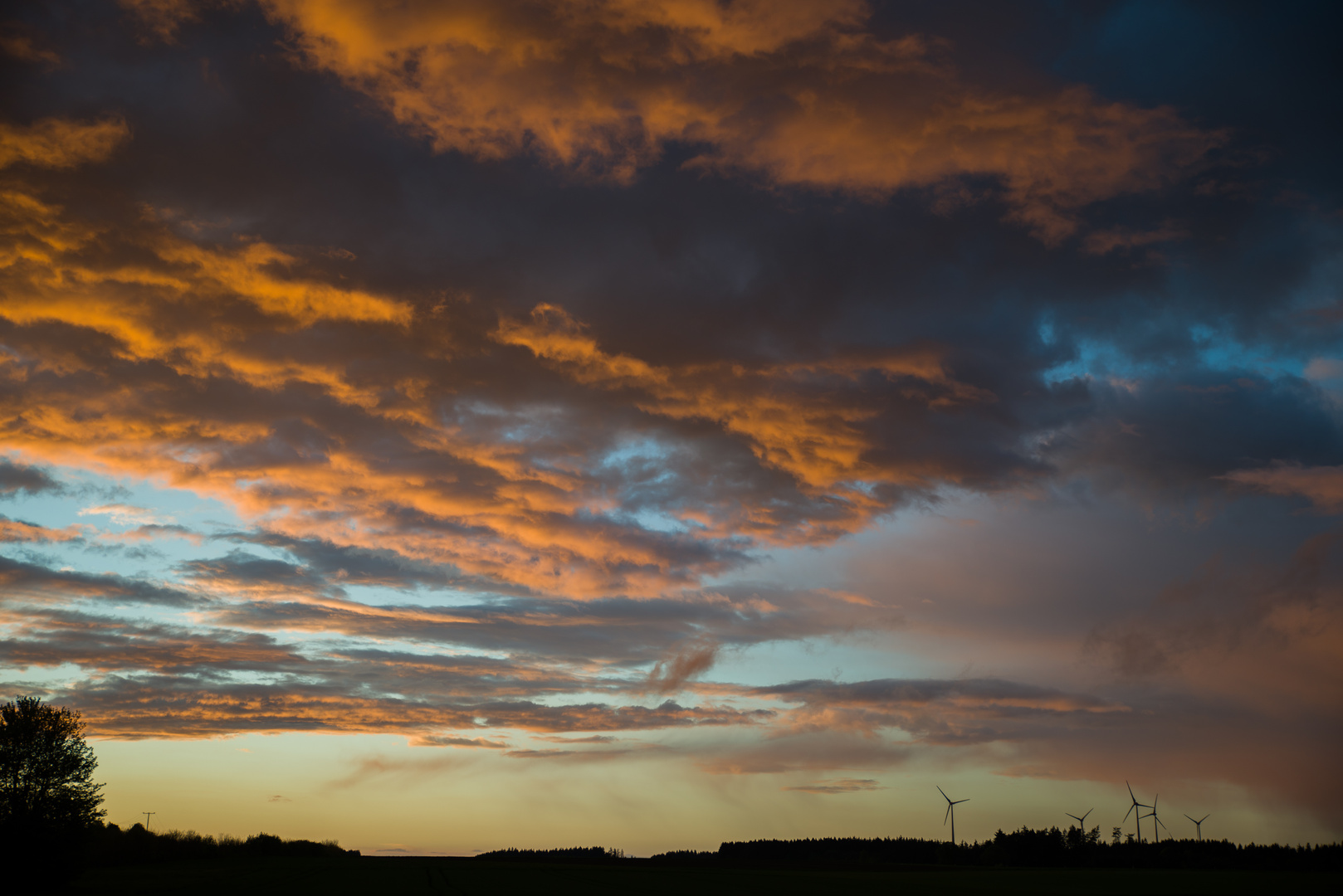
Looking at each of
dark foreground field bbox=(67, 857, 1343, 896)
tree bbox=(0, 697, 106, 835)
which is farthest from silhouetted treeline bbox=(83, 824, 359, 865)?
tree bbox=(0, 697, 106, 835)

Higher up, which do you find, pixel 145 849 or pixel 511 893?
pixel 511 893

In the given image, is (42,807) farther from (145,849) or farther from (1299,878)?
(1299,878)

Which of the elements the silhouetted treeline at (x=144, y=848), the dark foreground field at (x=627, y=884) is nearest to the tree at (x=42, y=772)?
the dark foreground field at (x=627, y=884)

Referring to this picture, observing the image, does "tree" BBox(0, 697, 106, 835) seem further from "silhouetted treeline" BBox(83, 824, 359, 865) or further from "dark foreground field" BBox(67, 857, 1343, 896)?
"silhouetted treeline" BBox(83, 824, 359, 865)

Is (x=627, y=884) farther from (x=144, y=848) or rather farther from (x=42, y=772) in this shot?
(x=144, y=848)

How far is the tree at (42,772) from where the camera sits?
329 ft

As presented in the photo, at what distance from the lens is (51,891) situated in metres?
90.9

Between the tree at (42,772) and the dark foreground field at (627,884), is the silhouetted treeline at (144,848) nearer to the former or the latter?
the dark foreground field at (627,884)

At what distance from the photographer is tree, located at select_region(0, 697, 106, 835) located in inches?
3947

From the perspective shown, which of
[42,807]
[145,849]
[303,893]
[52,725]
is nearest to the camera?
[303,893]

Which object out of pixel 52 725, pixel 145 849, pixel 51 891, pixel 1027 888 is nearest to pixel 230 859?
pixel 145 849

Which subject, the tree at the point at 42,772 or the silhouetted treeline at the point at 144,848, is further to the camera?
the silhouetted treeline at the point at 144,848

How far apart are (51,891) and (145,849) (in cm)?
9879

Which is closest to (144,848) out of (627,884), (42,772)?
(42,772)
